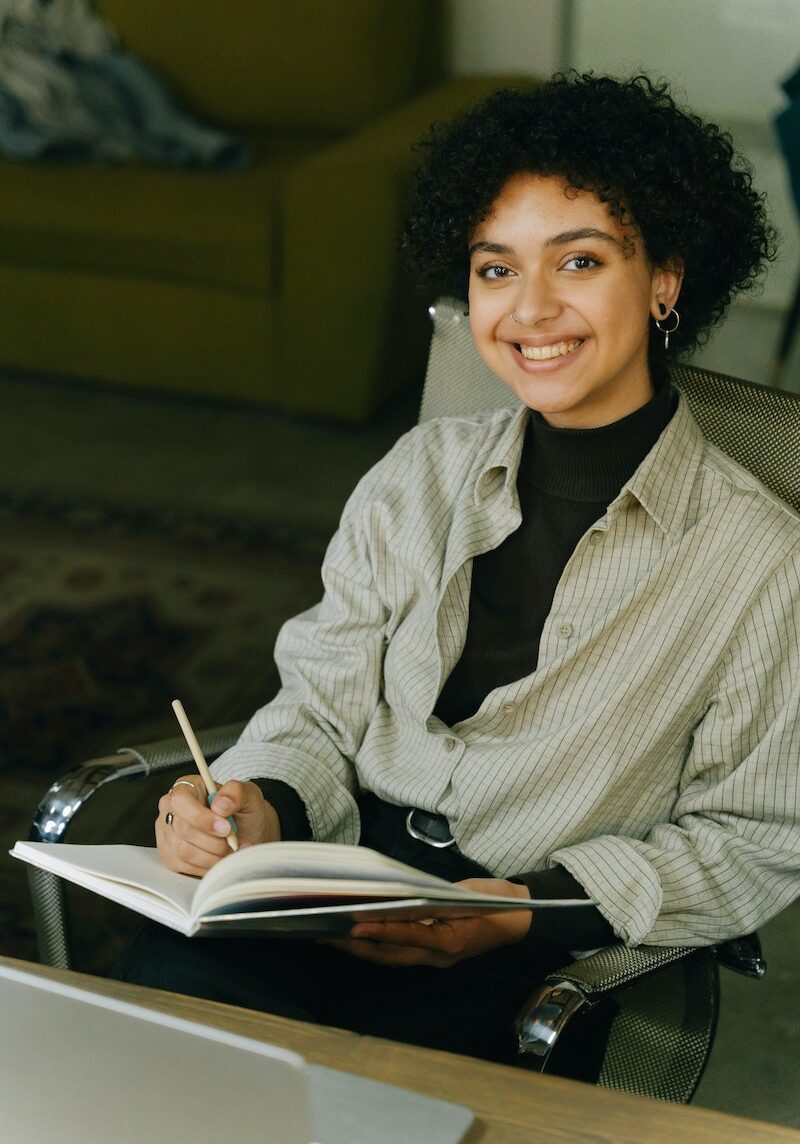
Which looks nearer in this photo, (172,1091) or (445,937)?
(172,1091)

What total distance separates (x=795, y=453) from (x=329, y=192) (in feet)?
6.07

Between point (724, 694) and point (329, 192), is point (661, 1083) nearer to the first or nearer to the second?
point (724, 694)

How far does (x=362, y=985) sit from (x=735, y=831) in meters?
0.35

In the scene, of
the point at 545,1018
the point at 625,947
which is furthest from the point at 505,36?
the point at 545,1018

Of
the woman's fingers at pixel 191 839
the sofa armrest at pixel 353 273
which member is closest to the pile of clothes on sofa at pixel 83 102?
the sofa armrest at pixel 353 273

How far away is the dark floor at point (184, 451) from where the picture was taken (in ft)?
9.46

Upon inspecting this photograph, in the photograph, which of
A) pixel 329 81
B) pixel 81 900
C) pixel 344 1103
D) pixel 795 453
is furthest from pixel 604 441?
pixel 329 81

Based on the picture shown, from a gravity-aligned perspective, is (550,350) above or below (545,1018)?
above

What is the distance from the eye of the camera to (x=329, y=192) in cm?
286

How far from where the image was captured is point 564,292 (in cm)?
116

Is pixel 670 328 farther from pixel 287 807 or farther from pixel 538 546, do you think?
pixel 287 807

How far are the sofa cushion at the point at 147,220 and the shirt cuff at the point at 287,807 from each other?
2.04 meters

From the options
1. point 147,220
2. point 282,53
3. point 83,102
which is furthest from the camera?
point 282,53

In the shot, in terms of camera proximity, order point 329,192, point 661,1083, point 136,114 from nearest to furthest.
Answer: point 661,1083 < point 329,192 < point 136,114
